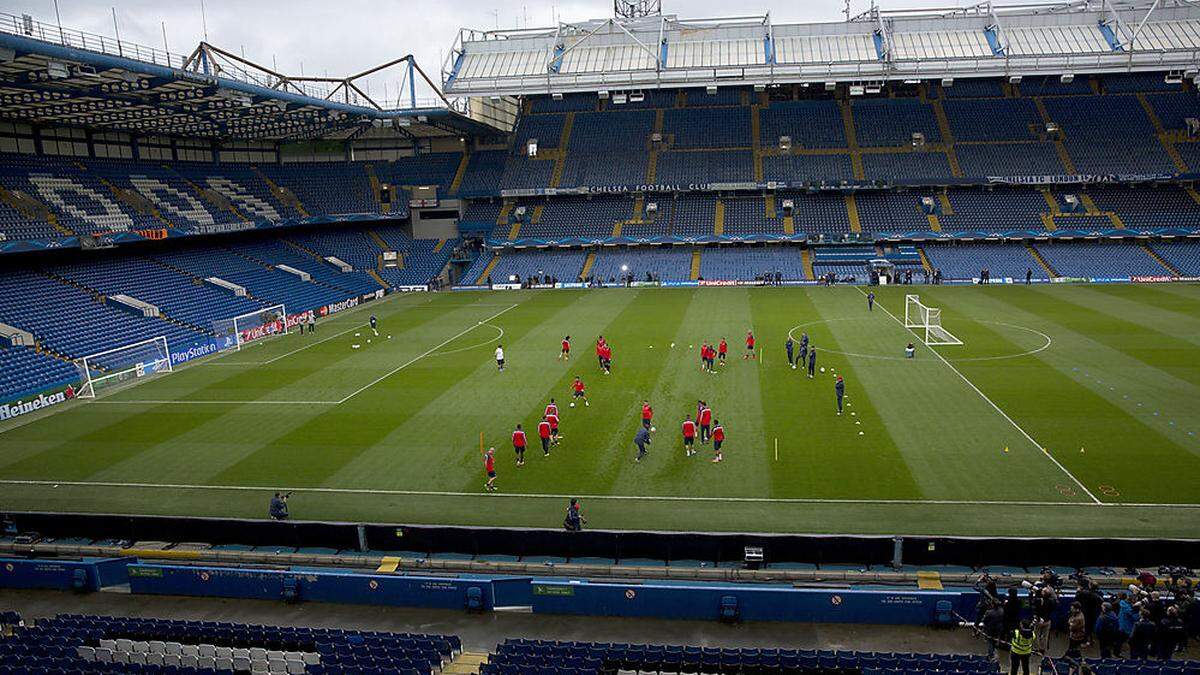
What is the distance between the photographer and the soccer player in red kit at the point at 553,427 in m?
21.6

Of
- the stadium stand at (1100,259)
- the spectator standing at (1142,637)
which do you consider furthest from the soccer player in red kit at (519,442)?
the stadium stand at (1100,259)

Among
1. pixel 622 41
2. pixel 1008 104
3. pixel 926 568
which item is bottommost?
pixel 926 568

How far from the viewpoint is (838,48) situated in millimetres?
59125

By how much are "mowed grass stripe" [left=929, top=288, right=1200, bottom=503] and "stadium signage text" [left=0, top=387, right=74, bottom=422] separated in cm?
3419

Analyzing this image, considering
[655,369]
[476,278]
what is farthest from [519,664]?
[476,278]

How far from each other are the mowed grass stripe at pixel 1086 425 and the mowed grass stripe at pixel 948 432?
24.5 inches

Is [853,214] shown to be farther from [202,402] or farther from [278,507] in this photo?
[278,507]

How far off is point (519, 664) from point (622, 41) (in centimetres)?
5816

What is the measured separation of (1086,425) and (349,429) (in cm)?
2202

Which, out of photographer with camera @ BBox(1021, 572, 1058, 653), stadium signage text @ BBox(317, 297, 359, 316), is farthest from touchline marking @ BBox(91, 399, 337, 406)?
photographer with camera @ BBox(1021, 572, 1058, 653)

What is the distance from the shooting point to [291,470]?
21.0m

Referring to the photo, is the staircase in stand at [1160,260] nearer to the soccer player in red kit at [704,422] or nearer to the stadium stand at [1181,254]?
the stadium stand at [1181,254]

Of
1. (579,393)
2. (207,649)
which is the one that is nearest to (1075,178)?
(579,393)

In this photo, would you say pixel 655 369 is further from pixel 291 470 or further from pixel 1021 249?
pixel 1021 249
